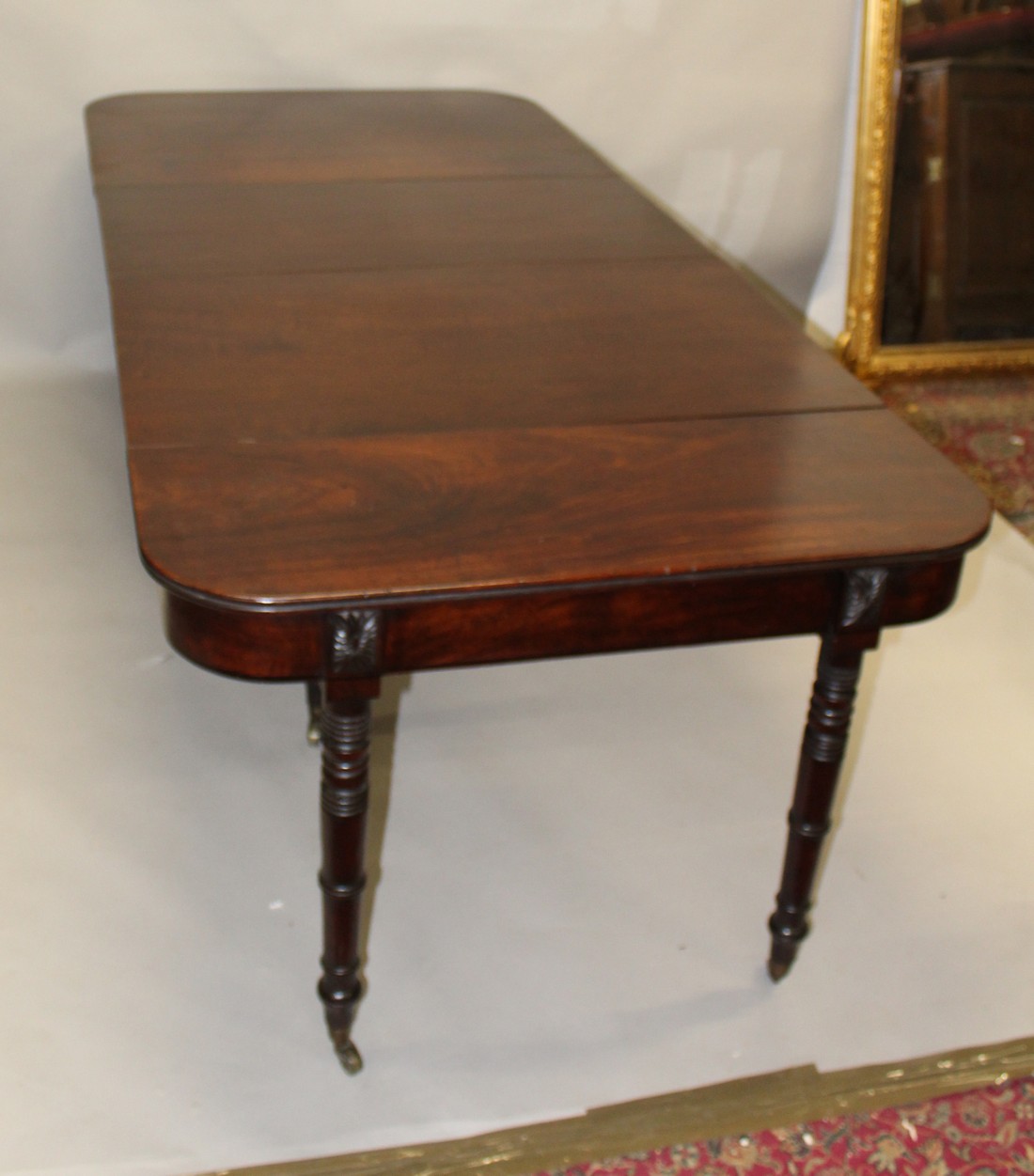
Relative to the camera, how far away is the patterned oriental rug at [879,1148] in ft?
5.85

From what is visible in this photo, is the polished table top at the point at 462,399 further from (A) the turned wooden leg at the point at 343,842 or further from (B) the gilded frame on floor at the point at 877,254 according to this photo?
(B) the gilded frame on floor at the point at 877,254

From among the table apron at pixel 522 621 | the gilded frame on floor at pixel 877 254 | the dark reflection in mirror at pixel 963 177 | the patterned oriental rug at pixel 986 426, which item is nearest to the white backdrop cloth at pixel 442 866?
the patterned oriental rug at pixel 986 426

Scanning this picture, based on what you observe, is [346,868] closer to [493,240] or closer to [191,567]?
[191,567]

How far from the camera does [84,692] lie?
2.65 metres

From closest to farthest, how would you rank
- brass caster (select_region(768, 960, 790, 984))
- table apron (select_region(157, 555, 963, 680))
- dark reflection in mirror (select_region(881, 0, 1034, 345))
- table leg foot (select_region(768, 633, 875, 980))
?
table apron (select_region(157, 555, 963, 680)) < table leg foot (select_region(768, 633, 875, 980)) < brass caster (select_region(768, 960, 790, 984)) < dark reflection in mirror (select_region(881, 0, 1034, 345))

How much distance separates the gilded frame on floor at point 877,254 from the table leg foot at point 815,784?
99.3 inches

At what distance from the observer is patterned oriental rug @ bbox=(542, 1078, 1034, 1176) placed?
178 centimetres

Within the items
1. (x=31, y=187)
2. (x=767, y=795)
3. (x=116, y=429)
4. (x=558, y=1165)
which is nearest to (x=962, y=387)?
(x=767, y=795)

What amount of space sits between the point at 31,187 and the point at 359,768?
2726mm

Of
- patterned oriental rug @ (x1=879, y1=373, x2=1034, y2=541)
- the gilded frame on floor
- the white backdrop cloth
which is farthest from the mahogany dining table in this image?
the gilded frame on floor

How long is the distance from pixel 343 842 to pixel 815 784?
2.06 feet

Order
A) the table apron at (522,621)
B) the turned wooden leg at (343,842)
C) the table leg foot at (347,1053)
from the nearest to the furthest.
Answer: the table apron at (522,621) < the turned wooden leg at (343,842) < the table leg foot at (347,1053)

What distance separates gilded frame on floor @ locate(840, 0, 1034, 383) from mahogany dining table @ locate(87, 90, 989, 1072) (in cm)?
176

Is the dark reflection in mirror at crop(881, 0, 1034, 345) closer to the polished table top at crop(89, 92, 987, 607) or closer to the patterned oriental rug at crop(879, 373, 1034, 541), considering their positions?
the patterned oriental rug at crop(879, 373, 1034, 541)
